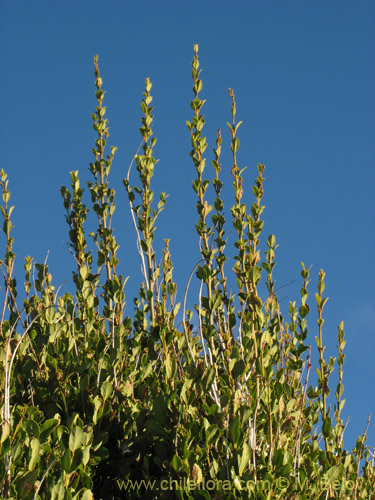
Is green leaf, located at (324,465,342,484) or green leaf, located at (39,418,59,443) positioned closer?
green leaf, located at (39,418,59,443)

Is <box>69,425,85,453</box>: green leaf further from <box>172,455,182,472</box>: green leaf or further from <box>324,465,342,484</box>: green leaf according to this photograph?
<box>324,465,342,484</box>: green leaf

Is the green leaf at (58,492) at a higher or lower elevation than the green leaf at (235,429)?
lower

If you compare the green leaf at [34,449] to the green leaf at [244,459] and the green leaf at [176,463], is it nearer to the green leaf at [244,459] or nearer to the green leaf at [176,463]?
the green leaf at [176,463]

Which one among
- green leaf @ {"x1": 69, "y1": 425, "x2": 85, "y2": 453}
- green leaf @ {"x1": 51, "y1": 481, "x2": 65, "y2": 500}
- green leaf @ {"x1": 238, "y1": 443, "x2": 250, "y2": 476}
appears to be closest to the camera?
green leaf @ {"x1": 51, "y1": 481, "x2": 65, "y2": 500}

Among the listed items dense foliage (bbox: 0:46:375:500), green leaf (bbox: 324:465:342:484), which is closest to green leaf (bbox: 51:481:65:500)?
dense foliage (bbox: 0:46:375:500)

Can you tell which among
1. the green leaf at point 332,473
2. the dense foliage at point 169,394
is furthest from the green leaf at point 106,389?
the green leaf at point 332,473

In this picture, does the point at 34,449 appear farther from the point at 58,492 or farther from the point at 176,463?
the point at 176,463

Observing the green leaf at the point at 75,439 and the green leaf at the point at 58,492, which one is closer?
the green leaf at the point at 58,492

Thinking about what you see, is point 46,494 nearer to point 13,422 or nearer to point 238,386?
point 13,422

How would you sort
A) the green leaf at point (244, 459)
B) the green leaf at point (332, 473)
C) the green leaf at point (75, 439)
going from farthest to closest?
1. the green leaf at point (332, 473)
2. the green leaf at point (244, 459)
3. the green leaf at point (75, 439)

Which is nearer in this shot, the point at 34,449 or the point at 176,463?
the point at 34,449

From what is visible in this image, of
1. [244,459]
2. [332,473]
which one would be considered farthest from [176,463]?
[332,473]

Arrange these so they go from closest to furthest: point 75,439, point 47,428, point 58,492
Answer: point 58,492, point 75,439, point 47,428

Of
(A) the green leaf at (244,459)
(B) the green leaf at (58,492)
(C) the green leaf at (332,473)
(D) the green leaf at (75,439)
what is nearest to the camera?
(B) the green leaf at (58,492)
